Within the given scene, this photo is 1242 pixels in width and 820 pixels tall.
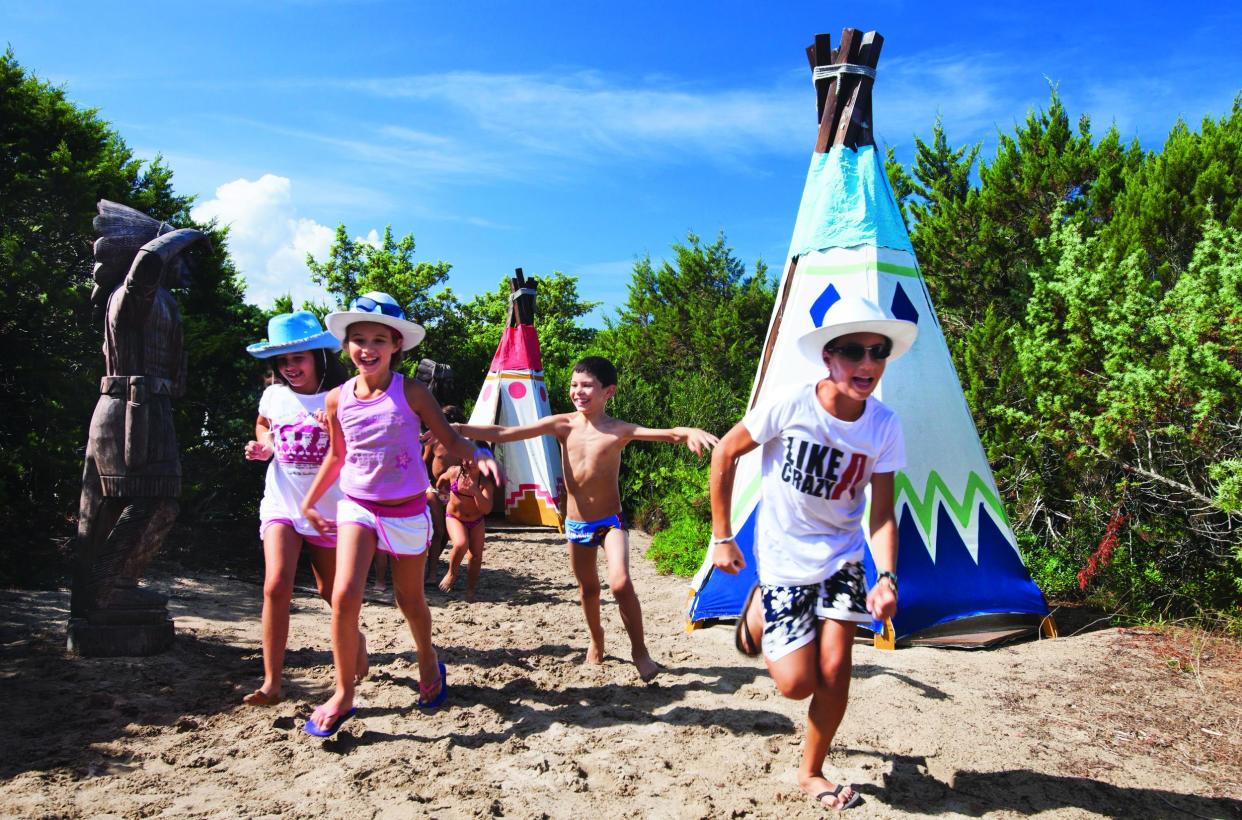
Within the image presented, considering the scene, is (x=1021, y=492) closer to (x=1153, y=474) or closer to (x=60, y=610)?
(x=1153, y=474)

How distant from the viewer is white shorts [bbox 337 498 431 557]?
11.6 feet

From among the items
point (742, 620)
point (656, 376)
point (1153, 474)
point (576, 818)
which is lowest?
point (576, 818)

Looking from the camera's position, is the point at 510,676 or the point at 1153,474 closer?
the point at 510,676

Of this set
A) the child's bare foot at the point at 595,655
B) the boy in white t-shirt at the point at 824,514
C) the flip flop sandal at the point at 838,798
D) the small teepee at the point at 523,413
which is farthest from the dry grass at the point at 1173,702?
the small teepee at the point at 523,413

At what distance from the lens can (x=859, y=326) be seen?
2.90 metres

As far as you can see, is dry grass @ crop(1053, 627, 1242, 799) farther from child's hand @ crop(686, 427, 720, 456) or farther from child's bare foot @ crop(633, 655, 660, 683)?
child's hand @ crop(686, 427, 720, 456)

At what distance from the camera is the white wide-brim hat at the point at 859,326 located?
2.89 meters

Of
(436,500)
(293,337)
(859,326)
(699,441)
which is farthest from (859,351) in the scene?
(436,500)

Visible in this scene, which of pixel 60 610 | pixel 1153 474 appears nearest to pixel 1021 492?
pixel 1153 474

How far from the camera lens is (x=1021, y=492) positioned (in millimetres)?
7543

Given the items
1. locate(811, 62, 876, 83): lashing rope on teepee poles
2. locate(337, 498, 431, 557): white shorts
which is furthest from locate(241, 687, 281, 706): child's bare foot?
locate(811, 62, 876, 83): lashing rope on teepee poles

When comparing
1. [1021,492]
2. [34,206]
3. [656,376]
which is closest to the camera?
[1021,492]

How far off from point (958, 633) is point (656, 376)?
486 inches

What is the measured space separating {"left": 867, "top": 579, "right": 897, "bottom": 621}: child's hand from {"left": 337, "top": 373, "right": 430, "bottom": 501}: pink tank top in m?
1.93
